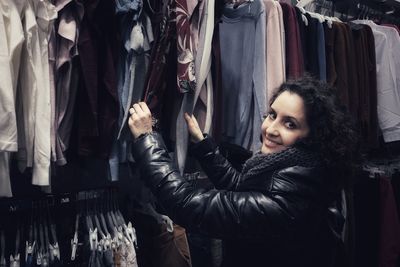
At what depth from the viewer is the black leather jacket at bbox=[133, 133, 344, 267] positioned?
3.26 ft

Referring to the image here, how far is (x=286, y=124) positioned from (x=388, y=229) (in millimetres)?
1388

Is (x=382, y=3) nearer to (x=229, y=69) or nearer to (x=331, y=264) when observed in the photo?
(x=229, y=69)

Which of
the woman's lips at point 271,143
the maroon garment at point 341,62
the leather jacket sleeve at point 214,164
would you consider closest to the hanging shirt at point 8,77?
the leather jacket sleeve at point 214,164

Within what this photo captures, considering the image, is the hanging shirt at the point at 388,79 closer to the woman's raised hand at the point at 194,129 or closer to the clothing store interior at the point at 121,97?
the clothing store interior at the point at 121,97

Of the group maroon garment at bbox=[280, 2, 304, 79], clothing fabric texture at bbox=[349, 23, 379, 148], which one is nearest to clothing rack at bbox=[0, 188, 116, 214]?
maroon garment at bbox=[280, 2, 304, 79]

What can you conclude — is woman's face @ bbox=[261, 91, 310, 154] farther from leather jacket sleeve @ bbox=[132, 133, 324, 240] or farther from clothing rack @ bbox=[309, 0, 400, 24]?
clothing rack @ bbox=[309, 0, 400, 24]

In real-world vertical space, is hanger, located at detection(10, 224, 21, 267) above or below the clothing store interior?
below

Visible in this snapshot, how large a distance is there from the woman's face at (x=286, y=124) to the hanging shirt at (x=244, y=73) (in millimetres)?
450

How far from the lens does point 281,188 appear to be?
1000mm

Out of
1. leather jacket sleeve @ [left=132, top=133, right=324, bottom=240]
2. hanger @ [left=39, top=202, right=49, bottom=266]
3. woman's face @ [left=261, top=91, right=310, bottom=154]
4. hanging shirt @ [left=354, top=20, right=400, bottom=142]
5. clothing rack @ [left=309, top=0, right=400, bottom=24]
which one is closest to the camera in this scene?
leather jacket sleeve @ [left=132, top=133, right=324, bottom=240]

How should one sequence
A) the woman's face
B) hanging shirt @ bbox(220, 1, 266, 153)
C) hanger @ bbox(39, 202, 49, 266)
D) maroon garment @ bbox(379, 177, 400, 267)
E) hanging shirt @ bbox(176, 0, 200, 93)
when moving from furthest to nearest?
maroon garment @ bbox(379, 177, 400, 267), hanging shirt @ bbox(220, 1, 266, 153), hanging shirt @ bbox(176, 0, 200, 93), hanger @ bbox(39, 202, 49, 266), the woman's face

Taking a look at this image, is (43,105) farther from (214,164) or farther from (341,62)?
(341,62)

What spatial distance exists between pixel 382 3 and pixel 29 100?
8.33 feet

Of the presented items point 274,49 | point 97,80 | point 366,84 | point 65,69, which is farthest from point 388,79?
point 65,69
